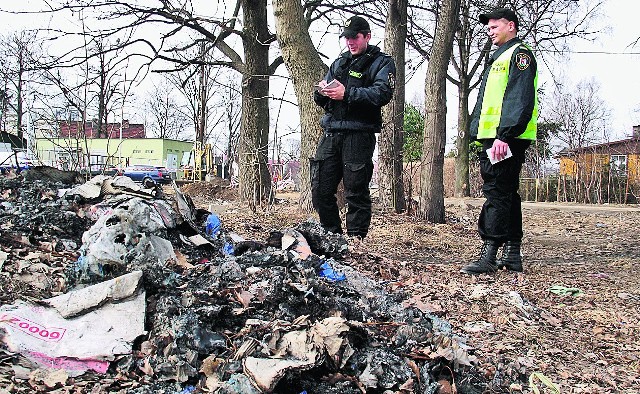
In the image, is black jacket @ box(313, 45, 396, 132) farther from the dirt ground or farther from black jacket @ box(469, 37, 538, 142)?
the dirt ground

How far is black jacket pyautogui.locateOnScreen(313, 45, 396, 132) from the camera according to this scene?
15.3 feet

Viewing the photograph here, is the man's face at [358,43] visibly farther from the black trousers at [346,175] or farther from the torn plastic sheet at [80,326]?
the torn plastic sheet at [80,326]

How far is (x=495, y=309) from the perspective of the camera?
139 inches

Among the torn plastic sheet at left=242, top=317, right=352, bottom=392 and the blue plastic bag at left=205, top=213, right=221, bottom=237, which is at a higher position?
the blue plastic bag at left=205, top=213, right=221, bottom=237

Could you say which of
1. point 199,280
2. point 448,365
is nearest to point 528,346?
point 448,365

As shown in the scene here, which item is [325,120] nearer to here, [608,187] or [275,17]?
[275,17]

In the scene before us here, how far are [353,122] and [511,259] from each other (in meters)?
1.62

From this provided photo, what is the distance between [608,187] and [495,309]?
19942 millimetres

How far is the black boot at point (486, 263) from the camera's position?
4438 mm

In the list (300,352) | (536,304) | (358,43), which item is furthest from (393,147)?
(300,352)

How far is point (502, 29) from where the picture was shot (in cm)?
458

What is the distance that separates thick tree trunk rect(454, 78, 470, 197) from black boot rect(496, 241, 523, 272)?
58.1 ft

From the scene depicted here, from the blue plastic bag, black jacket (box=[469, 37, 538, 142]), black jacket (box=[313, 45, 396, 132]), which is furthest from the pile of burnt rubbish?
black jacket (box=[469, 37, 538, 142])

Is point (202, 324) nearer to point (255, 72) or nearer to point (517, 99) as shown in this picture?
point (517, 99)
